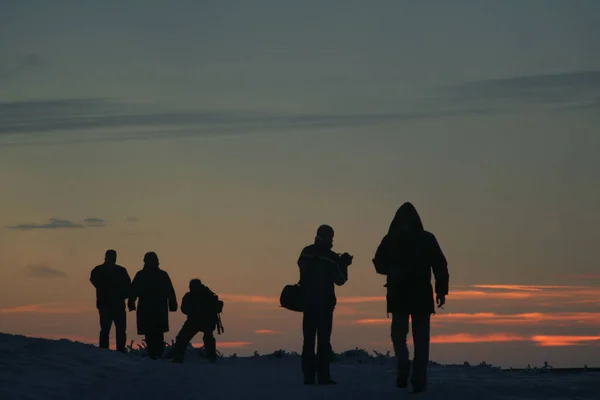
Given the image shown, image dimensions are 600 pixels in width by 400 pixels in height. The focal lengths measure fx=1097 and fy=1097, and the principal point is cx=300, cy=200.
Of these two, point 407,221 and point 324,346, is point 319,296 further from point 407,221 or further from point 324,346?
point 407,221

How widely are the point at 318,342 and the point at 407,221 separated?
258 cm

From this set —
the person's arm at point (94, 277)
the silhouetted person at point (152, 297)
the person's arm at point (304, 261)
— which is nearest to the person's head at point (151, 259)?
the silhouetted person at point (152, 297)

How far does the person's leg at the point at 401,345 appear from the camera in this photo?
14609mm

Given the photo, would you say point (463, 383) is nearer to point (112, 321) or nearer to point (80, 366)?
point (80, 366)

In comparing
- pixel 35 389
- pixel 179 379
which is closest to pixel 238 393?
pixel 179 379

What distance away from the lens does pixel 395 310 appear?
1460 centimetres

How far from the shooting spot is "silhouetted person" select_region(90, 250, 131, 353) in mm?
23062

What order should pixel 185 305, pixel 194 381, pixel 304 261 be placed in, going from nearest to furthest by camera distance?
pixel 194 381 → pixel 304 261 → pixel 185 305

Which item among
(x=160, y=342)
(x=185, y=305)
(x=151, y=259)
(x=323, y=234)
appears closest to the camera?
(x=323, y=234)

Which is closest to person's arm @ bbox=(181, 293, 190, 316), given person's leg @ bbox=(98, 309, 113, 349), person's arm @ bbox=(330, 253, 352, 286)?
person's leg @ bbox=(98, 309, 113, 349)

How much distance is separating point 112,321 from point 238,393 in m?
9.48

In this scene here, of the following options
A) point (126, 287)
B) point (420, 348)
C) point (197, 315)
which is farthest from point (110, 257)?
point (420, 348)

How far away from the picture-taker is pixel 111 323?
2333cm

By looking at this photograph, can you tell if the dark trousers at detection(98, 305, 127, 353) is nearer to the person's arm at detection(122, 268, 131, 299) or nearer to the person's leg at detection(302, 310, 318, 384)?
the person's arm at detection(122, 268, 131, 299)
